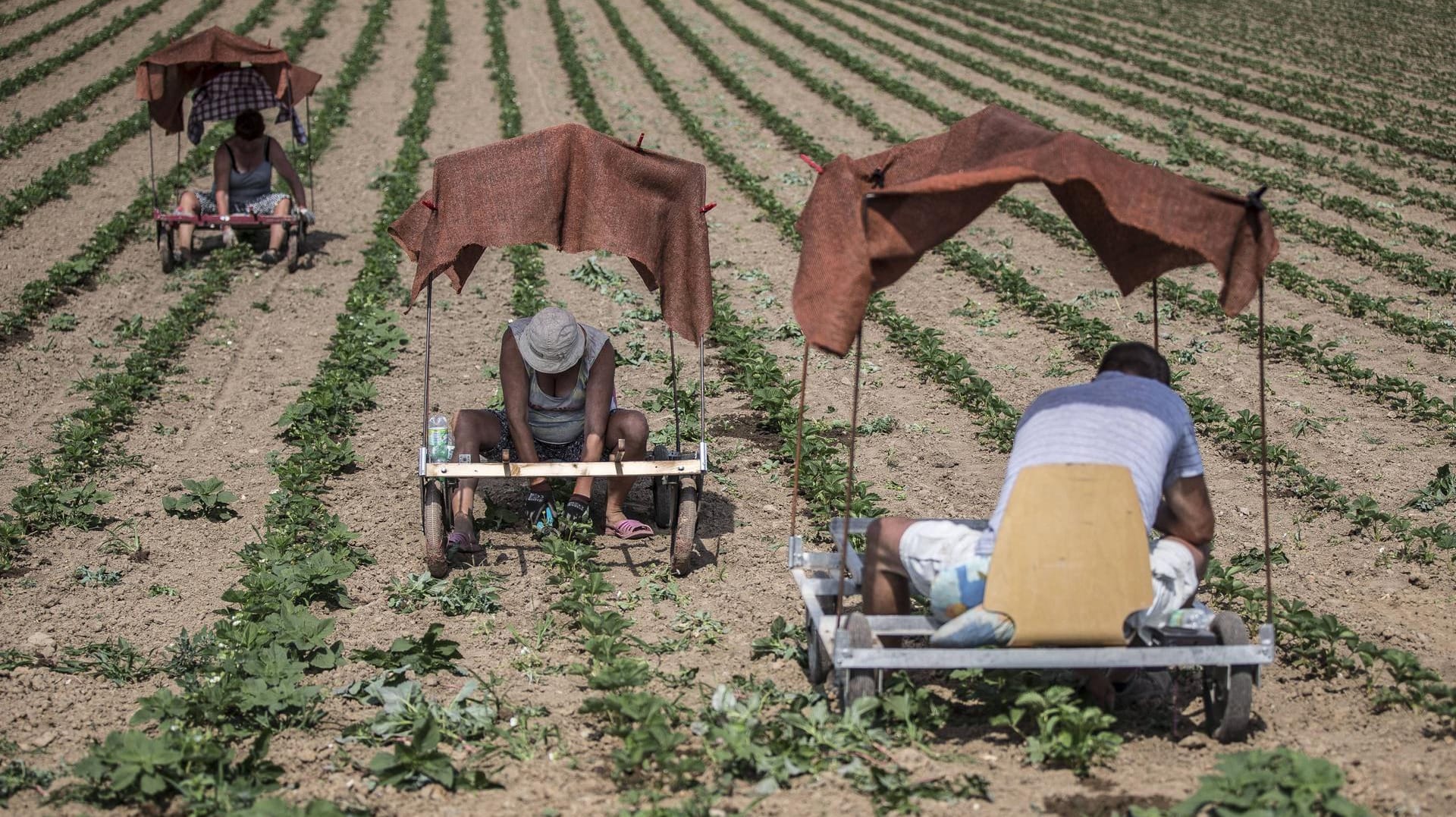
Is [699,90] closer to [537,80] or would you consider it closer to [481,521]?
[537,80]

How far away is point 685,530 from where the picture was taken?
6305mm

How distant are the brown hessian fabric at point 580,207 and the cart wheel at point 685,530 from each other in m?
0.76

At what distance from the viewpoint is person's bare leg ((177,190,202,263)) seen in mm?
12094

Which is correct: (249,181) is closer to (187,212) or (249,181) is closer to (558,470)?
(187,212)

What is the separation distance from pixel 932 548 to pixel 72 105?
58.9ft

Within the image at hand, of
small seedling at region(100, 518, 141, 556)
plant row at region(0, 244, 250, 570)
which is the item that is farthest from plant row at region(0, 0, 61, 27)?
small seedling at region(100, 518, 141, 556)

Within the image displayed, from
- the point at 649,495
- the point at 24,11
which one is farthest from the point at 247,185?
the point at 24,11

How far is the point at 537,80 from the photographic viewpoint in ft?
72.7

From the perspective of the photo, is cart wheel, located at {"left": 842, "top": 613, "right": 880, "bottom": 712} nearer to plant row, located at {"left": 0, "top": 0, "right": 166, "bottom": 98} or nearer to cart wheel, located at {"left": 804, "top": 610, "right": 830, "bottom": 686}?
cart wheel, located at {"left": 804, "top": 610, "right": 830, "bottom": 686}

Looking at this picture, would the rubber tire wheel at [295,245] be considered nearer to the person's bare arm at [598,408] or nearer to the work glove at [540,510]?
the work glove at [540,510]

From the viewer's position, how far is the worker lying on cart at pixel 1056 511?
4.54m

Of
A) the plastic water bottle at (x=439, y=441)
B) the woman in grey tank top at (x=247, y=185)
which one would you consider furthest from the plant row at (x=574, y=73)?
the plastic water bottle at (x=439, y=441)

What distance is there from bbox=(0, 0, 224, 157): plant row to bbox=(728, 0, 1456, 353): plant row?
34.3ft

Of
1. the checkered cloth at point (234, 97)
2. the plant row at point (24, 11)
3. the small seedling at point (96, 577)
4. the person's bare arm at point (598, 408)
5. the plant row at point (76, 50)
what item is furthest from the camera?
the plant row at point (24, 11)
